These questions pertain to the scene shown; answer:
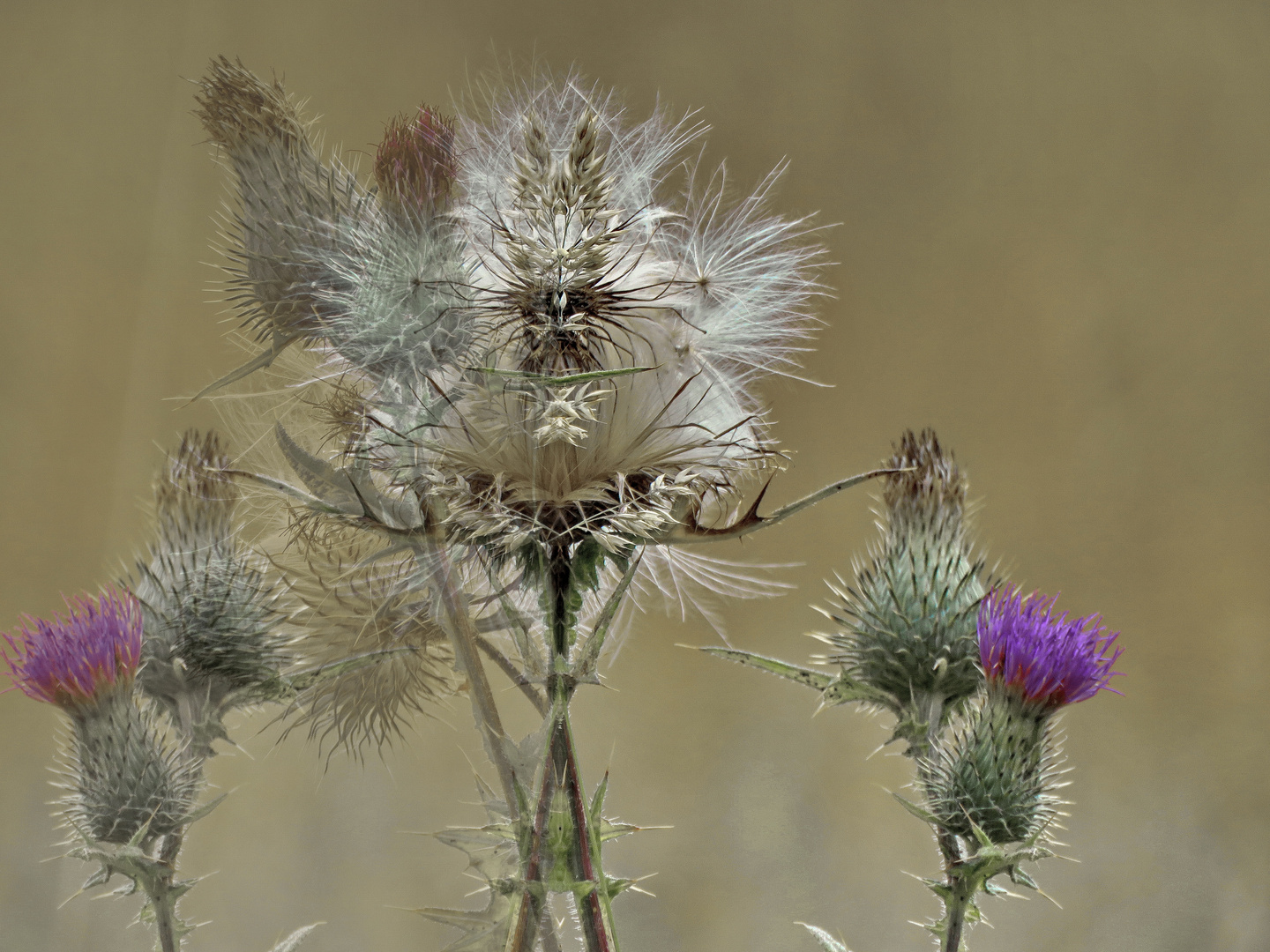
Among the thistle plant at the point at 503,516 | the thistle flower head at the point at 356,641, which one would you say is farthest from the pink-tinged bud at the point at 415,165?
the thistle flower head at the point at 356,641

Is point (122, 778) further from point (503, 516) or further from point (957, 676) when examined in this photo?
point (957, 676)

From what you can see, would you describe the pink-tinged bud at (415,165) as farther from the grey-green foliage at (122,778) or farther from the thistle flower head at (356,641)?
the grey-green foliage at (122,778)

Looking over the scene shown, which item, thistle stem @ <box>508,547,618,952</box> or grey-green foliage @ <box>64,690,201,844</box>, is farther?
grey-green foliage @ <box>64,690,201,844</box>

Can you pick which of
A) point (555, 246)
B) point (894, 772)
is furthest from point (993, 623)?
point (894, 772)

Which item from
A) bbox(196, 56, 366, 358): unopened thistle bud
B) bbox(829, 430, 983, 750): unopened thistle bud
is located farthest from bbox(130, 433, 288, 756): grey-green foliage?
bbox(829, 430, 983, 750): unopened thistle bud

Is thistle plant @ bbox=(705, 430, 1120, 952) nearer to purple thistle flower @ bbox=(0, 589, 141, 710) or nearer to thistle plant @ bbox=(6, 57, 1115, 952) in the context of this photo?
thistle plant @ bbox=(6, 57, 1115, 952)

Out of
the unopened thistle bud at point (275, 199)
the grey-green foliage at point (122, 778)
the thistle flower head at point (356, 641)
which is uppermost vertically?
the unopened thistle bud at point (275, 199)

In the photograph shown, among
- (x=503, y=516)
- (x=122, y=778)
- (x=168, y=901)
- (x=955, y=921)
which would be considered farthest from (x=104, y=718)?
(x=955, y=921)
